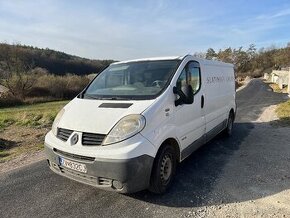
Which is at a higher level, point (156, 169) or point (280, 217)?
point (156, 169)

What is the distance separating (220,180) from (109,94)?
2324mm

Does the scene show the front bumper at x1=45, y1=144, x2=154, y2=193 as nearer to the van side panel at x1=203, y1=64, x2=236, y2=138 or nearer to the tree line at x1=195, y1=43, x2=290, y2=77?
the van side panel at x1=203, y1=64, x2=236, y2=138

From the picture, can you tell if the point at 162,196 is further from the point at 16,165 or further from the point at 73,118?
the point at 16,165

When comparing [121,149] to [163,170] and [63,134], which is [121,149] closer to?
[163,170]

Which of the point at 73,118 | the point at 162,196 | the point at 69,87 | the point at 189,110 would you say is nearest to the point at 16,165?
the point at 73,118

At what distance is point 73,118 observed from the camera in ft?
13.2

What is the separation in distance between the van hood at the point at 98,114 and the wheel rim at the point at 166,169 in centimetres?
86

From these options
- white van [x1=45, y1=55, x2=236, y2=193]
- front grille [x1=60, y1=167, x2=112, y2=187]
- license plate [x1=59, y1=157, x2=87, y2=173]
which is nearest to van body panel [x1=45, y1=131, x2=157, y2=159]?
white van [x1=45, y1=55, x2=236, y2=193]

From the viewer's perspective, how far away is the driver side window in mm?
4605

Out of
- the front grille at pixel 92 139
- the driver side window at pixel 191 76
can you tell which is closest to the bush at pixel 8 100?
the driver side window at pixel 191 76

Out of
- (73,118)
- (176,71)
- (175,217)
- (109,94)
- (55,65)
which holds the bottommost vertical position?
(175,217)

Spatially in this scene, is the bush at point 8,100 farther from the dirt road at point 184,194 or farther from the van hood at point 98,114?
the van hood at point 98,114

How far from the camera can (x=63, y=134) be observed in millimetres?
4020

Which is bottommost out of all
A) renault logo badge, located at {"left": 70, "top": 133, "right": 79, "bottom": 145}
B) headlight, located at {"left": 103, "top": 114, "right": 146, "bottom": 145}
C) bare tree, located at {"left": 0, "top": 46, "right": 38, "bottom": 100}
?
renault logo badge, located at {"left": 70, "top": 133, "right": 79, "bottom": 145}
